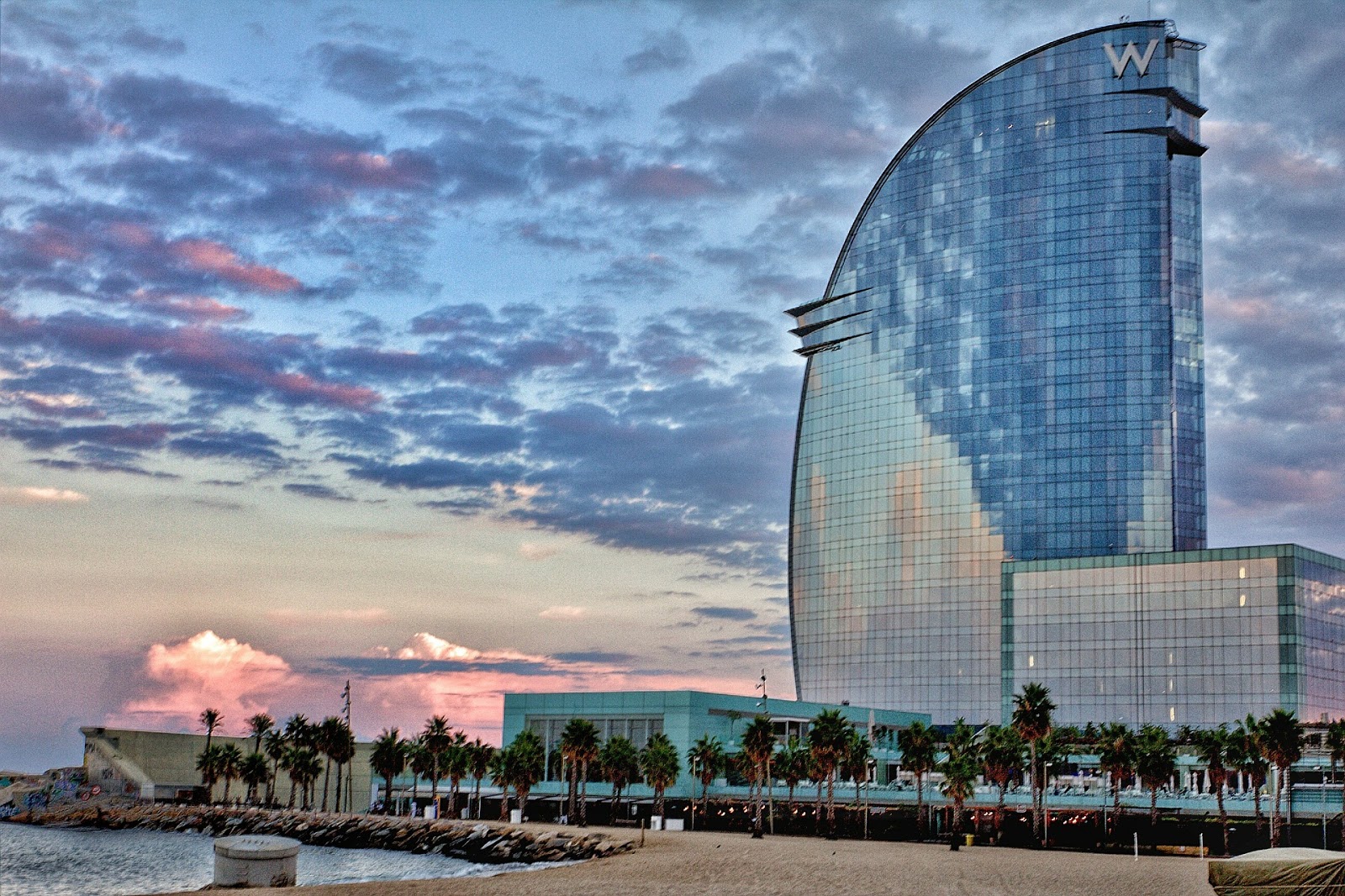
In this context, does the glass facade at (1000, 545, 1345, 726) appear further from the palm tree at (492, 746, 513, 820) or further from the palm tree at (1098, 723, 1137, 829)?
the palm tree at (492, 746, 513, 820)

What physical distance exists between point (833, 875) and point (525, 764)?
68.6 metres

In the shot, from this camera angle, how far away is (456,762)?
14925cm

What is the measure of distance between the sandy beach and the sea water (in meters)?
10.7

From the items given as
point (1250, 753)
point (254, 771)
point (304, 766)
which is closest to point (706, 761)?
point (1250, 753)

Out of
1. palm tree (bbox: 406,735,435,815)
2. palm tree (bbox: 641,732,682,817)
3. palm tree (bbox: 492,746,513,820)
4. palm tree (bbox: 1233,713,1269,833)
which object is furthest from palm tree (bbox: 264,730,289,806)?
palm tree (bbox: 1233,713,1269,833)

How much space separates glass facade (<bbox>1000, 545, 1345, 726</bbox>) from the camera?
568ft

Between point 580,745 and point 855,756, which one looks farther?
point 580,745

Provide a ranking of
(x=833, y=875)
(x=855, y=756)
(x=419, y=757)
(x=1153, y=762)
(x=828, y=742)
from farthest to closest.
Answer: (x=419, y=757)
(x=855, y=756)
(x=828, y=742)
(x=1153, y=762)
(x=833, y=875)

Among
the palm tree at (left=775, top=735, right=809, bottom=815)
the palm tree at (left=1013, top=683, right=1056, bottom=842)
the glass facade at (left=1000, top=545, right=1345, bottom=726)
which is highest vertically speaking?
the glass facade at (left=1000, top=545, right=1345, bottom=726)

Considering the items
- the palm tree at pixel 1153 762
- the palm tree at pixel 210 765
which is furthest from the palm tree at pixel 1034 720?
the palm tree at pixel 210 765

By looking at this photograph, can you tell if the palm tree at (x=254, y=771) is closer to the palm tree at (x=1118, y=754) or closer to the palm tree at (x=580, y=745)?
the palm tree at (x=580, y=745)

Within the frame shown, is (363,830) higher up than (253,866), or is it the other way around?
(253,866)

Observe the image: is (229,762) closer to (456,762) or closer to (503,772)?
(456,762)

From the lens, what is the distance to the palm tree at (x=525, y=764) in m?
139
